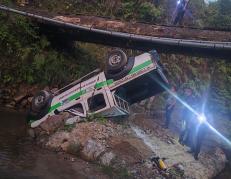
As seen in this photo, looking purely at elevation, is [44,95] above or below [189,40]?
below

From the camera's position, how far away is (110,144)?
1210 centimetres

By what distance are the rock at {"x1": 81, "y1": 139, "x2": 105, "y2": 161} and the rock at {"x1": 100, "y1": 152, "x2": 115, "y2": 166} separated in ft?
0.68

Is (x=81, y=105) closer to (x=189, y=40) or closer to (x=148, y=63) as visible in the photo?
(x=148, y=63)

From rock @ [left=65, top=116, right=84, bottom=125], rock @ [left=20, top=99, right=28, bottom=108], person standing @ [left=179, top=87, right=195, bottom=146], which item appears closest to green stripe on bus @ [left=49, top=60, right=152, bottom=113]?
rock @ [left=65, top=116, right=84, bottom=125]

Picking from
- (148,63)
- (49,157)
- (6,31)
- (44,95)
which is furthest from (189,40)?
(6,31)

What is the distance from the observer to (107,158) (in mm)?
11328

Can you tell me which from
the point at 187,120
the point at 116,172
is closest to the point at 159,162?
the point at 116,172

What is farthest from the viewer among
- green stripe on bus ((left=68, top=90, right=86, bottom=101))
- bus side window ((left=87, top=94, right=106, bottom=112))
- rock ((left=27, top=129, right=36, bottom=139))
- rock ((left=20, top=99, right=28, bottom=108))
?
rock ((left=20, top=99, right=28, bottom=108))

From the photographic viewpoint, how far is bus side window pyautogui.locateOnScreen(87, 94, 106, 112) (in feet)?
43.7

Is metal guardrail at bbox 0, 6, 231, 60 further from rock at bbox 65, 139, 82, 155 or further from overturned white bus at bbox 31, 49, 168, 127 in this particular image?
rock at bbox 65, 139, 82, 155

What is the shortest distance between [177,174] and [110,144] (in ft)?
7.39

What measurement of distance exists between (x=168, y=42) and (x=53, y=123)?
544cm

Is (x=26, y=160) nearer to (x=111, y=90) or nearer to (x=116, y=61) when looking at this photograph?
(x=111, y=90)

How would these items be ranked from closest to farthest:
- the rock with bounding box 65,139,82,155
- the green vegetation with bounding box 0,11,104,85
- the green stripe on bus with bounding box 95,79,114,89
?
1. the rock with bounding box 65,139,82,155
2. the green stripe on bus with bounding box 95,79,114,89
3. the green vegetation with bounding box 0,11,104,85
